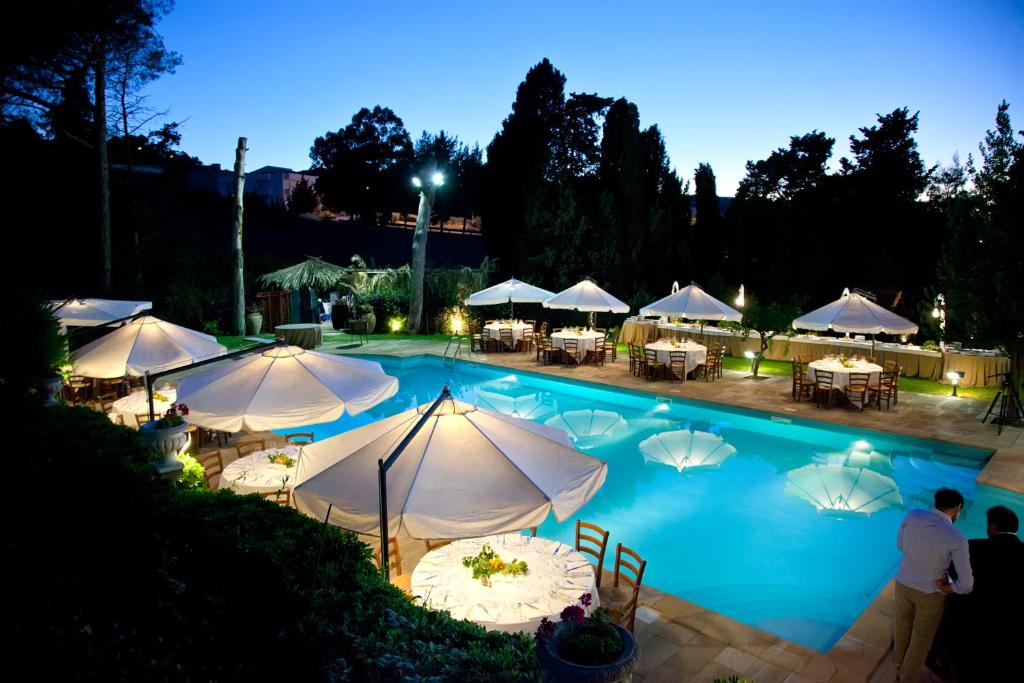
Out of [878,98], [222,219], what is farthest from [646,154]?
[222,219]

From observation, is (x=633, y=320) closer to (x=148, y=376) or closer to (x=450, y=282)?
(x=450, y=282)

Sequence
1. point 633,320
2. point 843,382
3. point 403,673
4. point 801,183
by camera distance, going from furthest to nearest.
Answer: point 801,183, point 633,320, point 843,382, point 403,673

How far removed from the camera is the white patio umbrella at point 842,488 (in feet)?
28.4

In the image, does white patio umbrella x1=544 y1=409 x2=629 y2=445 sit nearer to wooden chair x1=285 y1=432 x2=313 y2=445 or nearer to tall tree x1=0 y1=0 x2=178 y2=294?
wooden chair x1=285 y1=432 x2=313 y2=445

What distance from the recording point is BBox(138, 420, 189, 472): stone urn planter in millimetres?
5804

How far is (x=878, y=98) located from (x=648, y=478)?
26.8 m

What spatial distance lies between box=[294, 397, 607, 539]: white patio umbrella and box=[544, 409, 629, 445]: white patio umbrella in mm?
7368

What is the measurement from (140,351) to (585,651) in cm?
860

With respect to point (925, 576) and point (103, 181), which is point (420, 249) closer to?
point (103, 181)

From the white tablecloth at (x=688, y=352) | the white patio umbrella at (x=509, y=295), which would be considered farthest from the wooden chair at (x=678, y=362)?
the white patio umbrella at (x=509, y=295)

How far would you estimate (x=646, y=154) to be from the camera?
25891mm

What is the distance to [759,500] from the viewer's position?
884 cm

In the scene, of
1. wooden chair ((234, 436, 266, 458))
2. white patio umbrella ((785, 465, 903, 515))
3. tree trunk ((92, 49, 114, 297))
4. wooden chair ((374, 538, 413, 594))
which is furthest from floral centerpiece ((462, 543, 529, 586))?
tree trunk ((92, 49, 114, 297))

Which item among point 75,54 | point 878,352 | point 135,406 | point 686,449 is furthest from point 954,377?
point 75,54
